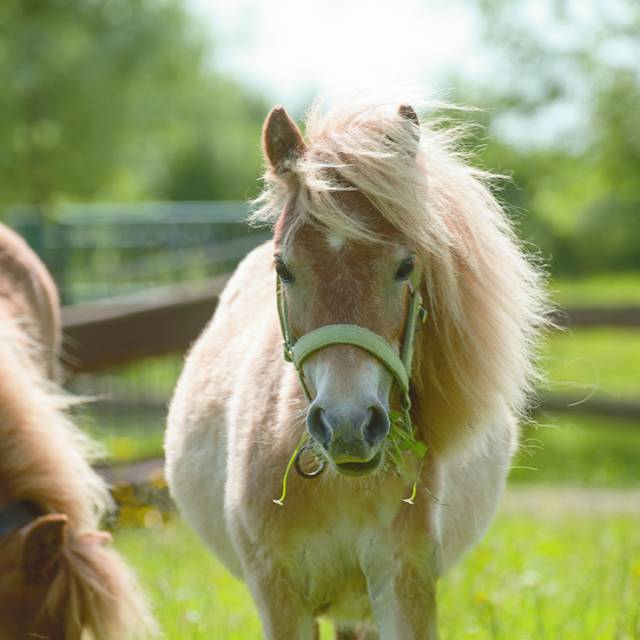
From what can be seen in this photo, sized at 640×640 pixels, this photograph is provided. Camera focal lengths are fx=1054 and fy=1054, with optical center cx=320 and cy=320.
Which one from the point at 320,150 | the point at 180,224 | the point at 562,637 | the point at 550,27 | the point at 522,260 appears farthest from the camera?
the point at 180,224

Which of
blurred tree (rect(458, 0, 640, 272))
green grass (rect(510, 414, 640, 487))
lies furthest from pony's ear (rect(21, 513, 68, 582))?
blurred tree (rect(458, 0, 640, 272))

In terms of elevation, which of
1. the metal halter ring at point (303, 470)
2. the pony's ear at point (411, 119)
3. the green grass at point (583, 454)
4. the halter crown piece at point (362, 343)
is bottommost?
the green grass at point (583, 454)

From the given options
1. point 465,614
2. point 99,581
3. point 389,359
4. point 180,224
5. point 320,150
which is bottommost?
point 180,224

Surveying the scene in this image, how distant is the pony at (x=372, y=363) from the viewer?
8.98 ft

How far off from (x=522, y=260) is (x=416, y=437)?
0.61m

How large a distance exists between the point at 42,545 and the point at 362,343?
1257mm

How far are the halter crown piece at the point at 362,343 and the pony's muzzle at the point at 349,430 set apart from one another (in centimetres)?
18

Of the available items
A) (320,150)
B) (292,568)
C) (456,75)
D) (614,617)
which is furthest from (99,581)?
(456,75)

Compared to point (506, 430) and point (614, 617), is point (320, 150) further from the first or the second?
point (614, 617)

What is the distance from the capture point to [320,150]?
2.93 m

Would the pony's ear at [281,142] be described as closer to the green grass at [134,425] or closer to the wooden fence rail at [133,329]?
the wooden fence rail at [133,329]

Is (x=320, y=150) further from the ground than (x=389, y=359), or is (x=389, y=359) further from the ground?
(x=320, y=150)

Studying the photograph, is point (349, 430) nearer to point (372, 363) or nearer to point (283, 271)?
point (372, 363)

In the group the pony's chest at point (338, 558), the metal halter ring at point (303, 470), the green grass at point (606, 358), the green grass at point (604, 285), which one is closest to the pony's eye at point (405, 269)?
the metal halter ring at point (303, 470)
